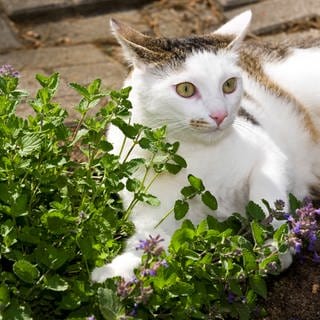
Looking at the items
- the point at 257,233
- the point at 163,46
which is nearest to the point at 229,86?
the point at 163,46

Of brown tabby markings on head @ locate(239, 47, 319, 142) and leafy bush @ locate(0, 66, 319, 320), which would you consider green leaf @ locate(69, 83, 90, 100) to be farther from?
brown tabby markings on head @ locate(239, 47, 319, 142)

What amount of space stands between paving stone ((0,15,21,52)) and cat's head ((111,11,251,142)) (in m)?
1.91

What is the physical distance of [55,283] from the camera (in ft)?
7.50

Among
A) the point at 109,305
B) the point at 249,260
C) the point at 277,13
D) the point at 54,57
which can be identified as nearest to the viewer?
the point at 109,305

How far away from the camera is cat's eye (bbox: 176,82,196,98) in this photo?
8.77 ft

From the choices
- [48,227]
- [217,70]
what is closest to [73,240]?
[48,227]

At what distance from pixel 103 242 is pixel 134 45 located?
67cm

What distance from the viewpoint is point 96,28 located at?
4793 mm

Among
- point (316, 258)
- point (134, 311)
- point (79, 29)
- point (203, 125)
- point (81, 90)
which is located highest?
point (81, 90)

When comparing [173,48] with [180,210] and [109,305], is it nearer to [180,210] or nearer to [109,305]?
[180,210]

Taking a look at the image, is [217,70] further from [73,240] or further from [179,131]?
[73,240]

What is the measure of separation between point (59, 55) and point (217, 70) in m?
1.96

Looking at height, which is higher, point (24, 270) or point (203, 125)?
point (203, 125)

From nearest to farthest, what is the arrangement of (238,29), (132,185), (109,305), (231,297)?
1. (109,305)
2. (231,297)
3. (132,185)
4. (238,29)
